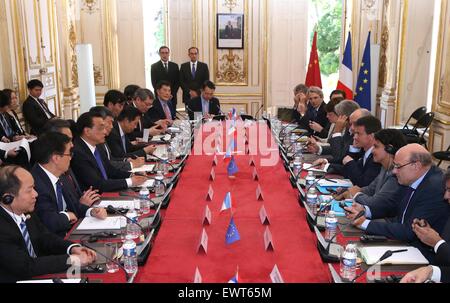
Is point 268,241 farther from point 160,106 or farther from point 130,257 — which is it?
point 160,106

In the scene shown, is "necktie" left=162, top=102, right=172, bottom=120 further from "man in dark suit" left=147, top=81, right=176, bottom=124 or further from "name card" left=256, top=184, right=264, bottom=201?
"name card" left=256, top=184, right=264, bottom=201

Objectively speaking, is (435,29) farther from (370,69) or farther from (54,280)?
(54,280)

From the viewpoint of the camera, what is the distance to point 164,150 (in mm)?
4629

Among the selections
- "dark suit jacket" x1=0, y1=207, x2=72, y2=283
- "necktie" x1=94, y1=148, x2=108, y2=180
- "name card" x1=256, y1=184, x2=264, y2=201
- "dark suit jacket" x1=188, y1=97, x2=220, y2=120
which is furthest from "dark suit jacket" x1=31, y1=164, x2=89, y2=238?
"dark suit jacket" x1=188, y1=97, x2=220, y2=120

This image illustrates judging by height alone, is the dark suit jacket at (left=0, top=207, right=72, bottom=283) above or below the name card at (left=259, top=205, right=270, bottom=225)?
above

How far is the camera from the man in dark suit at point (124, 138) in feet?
14.9

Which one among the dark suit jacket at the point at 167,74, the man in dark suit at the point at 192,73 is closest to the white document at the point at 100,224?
the dark suit jacket at the point at 167,74

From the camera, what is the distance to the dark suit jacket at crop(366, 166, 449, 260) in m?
2.50

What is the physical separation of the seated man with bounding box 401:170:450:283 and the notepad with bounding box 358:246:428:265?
71 mm

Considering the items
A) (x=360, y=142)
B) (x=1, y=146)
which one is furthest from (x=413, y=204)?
(x=1, y=146)

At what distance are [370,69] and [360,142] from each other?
14.1 ft

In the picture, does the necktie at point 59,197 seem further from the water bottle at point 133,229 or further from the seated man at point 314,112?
the seated man at point 314,112

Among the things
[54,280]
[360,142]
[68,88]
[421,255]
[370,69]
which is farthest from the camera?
[68,88]

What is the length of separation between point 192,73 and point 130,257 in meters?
6.23
